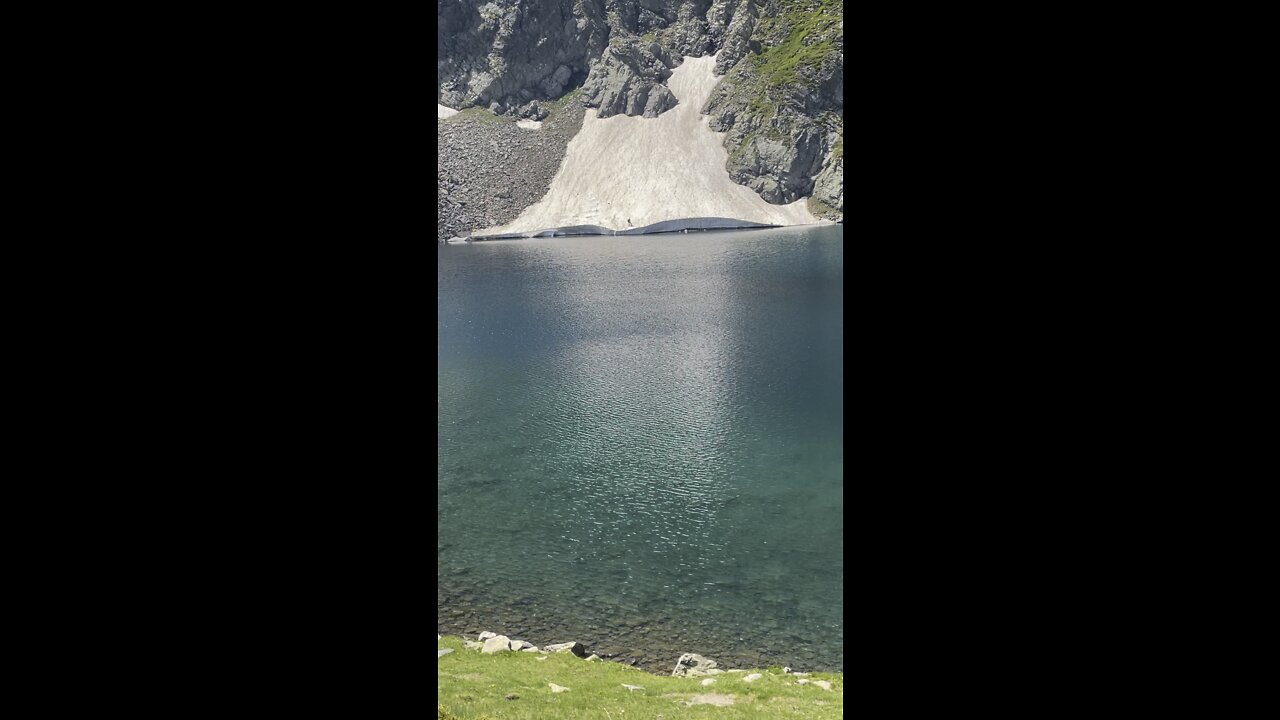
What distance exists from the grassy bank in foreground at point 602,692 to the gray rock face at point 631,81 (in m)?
94.2

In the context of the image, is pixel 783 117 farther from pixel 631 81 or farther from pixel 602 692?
pixel 602 692

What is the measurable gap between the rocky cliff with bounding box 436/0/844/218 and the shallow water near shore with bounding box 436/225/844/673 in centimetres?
5626

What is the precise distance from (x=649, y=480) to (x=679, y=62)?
97386mm

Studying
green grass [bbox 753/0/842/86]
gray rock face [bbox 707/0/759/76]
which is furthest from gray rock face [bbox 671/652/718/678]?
gray rock face [bbox 707/0/759/76]

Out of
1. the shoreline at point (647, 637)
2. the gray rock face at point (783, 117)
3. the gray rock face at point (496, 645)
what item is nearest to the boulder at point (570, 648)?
the shoreline at point (647, 637)

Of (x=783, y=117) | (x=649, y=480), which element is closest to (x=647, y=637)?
(x=649, y=480)

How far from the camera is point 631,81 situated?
332 feet

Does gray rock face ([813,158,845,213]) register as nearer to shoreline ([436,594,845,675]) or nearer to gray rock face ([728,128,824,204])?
gray rock face ([728,128,824,204])

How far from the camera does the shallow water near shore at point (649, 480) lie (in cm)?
1105

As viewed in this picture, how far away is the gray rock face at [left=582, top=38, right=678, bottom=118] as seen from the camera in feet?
328
